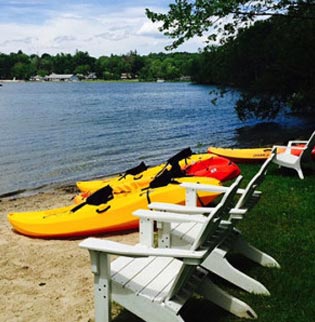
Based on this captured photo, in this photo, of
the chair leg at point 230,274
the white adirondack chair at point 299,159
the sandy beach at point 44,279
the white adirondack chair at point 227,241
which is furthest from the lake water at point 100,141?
the chair leg at point 230,274

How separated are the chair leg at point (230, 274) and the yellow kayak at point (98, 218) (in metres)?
2.81

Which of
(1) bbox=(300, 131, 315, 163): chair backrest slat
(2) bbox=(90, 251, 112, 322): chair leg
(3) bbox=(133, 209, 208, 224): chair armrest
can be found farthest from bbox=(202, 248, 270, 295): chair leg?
(1) bbox=(300, 131, 315, 163): chair backrest slat

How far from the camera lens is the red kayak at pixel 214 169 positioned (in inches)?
347

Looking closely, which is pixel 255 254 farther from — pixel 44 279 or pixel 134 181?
pixel 134 181

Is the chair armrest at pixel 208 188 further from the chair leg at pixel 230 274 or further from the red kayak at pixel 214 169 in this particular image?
the red kayak at pixel 214 169

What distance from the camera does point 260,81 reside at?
2202 centimetres

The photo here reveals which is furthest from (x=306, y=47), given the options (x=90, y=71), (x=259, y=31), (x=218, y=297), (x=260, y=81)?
(x=90, y=71)

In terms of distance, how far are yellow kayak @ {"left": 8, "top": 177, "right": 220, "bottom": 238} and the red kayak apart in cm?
143

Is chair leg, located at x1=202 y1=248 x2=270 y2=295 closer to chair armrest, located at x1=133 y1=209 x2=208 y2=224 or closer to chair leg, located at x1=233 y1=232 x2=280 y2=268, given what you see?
chair armrest, located at x1=133 y1=209 x2=208 y2=224

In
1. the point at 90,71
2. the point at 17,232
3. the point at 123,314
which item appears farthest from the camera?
the point at 90,71

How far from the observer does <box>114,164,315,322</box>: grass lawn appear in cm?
Answer: 411

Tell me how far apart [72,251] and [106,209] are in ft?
3.55

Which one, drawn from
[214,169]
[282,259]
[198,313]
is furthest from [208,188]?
[214,169]

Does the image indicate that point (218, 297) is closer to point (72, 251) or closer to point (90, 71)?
point (72, 251)
